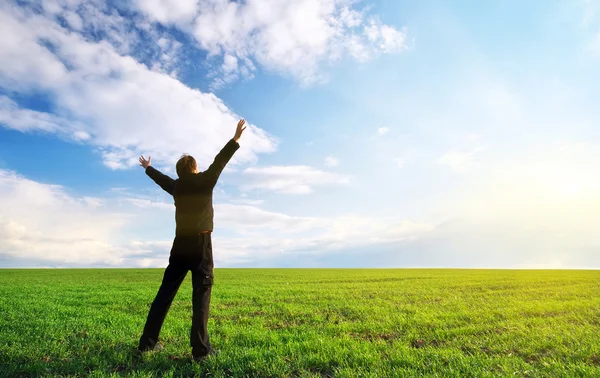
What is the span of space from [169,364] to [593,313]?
13.3 meters

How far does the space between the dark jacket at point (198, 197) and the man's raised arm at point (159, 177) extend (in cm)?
50

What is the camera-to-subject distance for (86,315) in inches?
481

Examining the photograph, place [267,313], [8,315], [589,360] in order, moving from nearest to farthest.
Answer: [589,360]
[8,315]
[267,313]

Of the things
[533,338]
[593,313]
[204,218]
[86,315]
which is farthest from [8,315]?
[593,313]

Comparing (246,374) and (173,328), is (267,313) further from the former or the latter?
(246,374)

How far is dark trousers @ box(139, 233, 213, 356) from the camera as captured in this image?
6707 millimetres

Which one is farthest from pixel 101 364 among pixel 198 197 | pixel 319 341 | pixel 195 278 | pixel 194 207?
pixel 319 341

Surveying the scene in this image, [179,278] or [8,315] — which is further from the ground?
[179,278]

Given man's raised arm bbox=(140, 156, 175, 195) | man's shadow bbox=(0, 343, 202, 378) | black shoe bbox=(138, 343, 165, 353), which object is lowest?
man's shadow bbox=(0, 343, 202, 378)

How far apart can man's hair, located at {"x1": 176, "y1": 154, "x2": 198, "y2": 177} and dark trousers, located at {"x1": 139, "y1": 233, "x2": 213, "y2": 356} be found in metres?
1.12

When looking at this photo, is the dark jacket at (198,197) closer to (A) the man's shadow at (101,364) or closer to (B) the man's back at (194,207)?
(B) the man's back at (194,207)

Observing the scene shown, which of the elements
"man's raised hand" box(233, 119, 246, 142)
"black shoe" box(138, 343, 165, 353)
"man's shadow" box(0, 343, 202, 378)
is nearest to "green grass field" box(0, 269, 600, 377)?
"man's shadow" box(0, 343, 202, 378)

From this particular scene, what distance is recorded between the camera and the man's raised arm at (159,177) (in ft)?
24.6

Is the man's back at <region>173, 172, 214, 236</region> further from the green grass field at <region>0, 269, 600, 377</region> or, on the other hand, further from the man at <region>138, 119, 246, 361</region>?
the green grass field at <region>0, 269, 600, 377</region>
